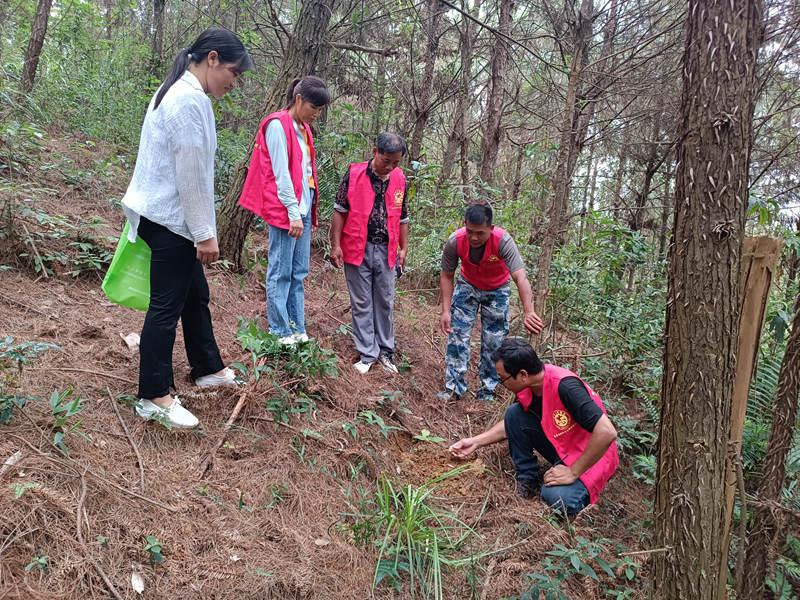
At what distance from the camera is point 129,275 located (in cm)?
285

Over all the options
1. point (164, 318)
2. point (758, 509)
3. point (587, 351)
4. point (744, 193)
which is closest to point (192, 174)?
point (164, 318)

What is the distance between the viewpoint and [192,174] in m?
2.63

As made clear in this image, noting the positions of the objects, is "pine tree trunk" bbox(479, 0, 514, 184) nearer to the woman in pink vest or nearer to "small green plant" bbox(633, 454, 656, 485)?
the woman in pink vest

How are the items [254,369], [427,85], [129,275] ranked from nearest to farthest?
[129,275] < [254,369] < [427,85]

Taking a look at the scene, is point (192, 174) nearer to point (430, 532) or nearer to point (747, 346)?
point (430, 532)

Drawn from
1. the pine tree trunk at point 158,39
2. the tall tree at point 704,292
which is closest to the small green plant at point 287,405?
the tall tree at point 704,292

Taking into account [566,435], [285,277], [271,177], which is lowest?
[566,435]

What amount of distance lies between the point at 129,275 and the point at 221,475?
1.10 metres

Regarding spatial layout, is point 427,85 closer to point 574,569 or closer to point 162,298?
point 162,298

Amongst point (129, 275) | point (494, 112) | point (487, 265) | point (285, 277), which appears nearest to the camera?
point (129, 275)

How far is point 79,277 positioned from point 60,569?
3.13m

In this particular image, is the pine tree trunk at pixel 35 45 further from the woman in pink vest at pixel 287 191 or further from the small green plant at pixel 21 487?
the small green plant at pixel 21 487

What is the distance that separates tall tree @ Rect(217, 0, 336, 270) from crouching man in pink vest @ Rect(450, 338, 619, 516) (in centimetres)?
310

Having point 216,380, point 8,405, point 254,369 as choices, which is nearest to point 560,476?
point 254,369
